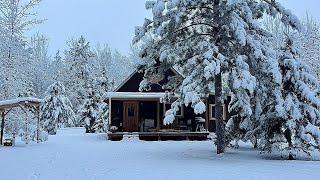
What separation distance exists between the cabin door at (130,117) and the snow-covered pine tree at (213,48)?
12.2 m

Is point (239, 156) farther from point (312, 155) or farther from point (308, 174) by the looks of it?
point (308, 174)

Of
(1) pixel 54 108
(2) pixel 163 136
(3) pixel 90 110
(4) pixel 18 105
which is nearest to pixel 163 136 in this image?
(2) pixel 163 136

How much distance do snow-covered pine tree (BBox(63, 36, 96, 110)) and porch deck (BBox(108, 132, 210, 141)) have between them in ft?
72.6

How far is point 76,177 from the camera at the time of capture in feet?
39.4

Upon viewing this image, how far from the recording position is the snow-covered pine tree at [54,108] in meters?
44.8

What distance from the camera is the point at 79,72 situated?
52969 mm

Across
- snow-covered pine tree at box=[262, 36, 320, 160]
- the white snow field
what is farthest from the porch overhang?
snow-covered pine tree at box=[262, 36, 320, 160]

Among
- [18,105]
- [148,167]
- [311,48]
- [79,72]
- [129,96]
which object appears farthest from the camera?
[79,72]

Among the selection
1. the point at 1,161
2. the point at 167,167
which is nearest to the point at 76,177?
the point at 167,167

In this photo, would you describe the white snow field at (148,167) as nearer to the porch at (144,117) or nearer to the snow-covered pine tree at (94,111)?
the porch at (144,117)

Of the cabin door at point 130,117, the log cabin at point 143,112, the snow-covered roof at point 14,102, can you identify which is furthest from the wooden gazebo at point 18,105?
the cabin door at point 130,117

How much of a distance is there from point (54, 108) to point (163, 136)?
1989 cm

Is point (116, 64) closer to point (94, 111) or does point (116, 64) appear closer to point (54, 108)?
point (54, 108)

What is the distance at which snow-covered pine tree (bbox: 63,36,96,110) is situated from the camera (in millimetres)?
51719
